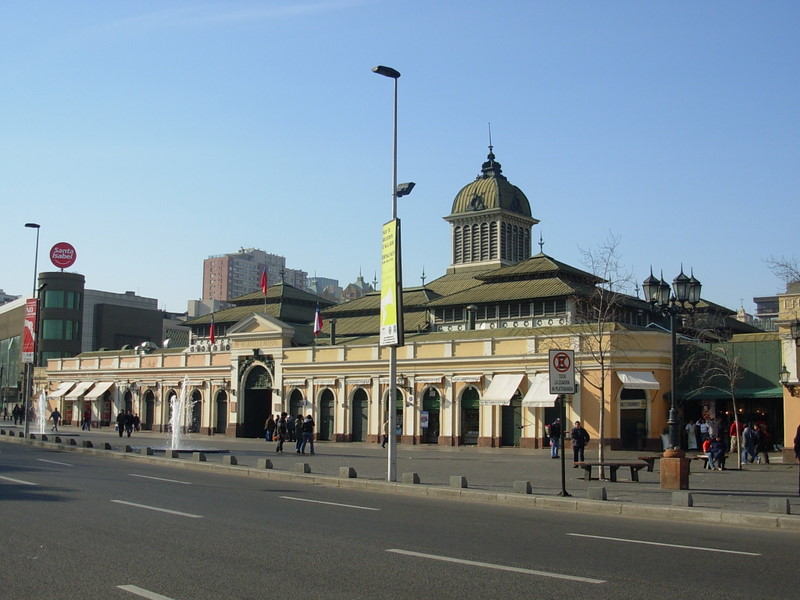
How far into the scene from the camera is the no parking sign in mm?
19812

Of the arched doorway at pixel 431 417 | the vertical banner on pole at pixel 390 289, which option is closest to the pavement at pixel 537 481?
the vertical banner on pole at pixel 390 289

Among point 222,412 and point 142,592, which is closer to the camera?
point 142,592

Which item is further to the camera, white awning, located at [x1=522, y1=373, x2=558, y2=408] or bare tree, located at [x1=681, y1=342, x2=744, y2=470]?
white awning, located at [x1=522, y1=373, x2=558, y2=408]

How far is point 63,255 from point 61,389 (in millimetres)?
16636

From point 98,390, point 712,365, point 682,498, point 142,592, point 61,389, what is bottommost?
point 142,592

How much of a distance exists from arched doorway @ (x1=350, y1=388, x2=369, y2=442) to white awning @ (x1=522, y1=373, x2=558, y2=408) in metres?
11.1

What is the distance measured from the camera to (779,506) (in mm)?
15961

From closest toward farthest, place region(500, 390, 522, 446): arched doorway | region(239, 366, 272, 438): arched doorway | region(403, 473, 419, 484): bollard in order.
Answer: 1. region(403, 473, 419, 484): bollard
2. region(500, 390, 522, 446): arched doorway
3. region(239, 366, 272, 438): arched doorway

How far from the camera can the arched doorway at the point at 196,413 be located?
6200 cm

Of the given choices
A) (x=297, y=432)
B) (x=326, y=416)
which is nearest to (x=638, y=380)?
(x=297, y=432)

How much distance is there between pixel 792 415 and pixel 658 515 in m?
19.4

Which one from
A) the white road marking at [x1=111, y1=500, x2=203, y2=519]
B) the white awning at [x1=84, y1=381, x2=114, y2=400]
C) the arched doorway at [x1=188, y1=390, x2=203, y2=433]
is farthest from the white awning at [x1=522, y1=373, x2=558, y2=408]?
the white awning at [x1=84, y1=381, x2=114, y2=400]

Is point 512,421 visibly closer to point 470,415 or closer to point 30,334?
point 470,415

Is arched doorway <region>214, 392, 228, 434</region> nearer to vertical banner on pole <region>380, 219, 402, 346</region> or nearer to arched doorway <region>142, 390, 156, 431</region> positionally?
arched doorway <region>142, 390, 156, 431</region>
